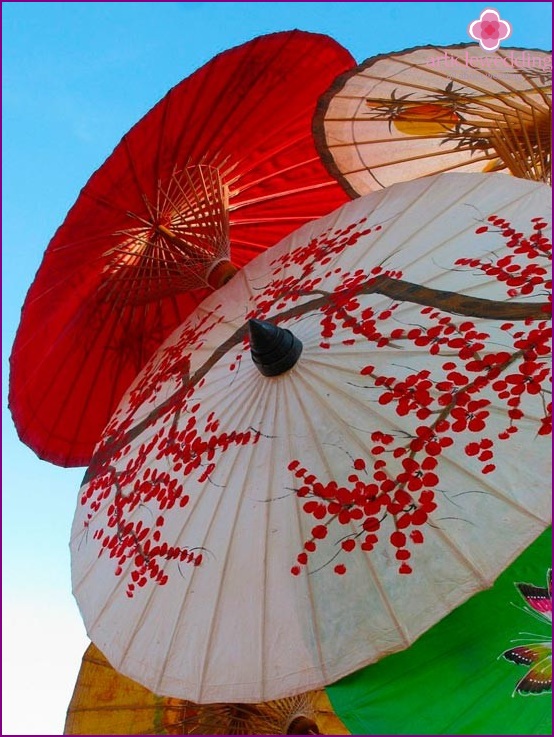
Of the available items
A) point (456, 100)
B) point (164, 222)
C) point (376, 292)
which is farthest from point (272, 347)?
point (456, 100)

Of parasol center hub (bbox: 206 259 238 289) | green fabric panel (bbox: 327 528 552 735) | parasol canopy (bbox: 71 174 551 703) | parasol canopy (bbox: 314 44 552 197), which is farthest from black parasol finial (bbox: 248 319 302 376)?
parasol canopy (bbox: 314 44 552 197)

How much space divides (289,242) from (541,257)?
1590 millimetres

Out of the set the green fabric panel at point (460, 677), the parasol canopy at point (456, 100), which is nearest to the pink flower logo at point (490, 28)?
the parasol canopy at point (456, 100)

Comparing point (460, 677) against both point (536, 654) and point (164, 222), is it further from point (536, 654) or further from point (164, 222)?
Answer: point (164, 222)

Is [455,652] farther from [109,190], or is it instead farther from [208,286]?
[109,190]

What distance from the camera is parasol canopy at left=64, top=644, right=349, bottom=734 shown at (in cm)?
439

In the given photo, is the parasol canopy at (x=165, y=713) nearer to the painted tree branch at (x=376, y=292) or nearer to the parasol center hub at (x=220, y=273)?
the painted tree branch at (x=376, y=292)

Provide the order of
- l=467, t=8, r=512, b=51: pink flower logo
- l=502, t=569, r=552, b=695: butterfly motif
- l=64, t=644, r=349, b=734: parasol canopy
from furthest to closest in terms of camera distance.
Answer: l=64, t=644, r=349, b=734: parasol canopy, l=467, t=8, r=512, b=51: pink flower logo, l=502, t=569, r=552, b=695: butterfly motif

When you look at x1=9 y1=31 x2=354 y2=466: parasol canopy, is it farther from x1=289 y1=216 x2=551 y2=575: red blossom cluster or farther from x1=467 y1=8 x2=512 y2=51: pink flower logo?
x1=289 y1=216 x2=551 y2=575: red blossom cluster

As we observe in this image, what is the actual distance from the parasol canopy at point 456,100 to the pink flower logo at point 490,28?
0.19 meters

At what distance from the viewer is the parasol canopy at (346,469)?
244 cm

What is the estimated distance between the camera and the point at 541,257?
9.46 ft

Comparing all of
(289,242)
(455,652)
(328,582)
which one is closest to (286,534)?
(328,582)

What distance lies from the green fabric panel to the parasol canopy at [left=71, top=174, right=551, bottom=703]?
247mm
